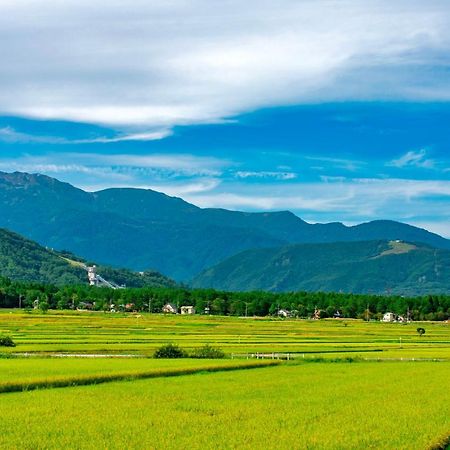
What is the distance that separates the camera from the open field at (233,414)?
80.2 ft

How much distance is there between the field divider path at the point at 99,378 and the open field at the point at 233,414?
A: 1692 mm

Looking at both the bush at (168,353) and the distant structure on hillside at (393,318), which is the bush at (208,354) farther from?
the distant structure on hillside at (393,318)

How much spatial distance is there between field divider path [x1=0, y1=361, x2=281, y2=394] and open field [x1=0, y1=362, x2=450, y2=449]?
1.69 meters

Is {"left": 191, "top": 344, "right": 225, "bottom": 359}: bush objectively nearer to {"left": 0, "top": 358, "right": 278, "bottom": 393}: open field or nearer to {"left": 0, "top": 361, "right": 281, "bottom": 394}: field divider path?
{"left": 0, "top": 358, "right": 278, "bottom": 393}: open field

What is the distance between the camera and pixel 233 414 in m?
30.1

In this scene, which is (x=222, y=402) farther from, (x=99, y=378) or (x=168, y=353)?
(x=168, y=353)

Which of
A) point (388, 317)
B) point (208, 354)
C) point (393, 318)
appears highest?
point (388, 317)

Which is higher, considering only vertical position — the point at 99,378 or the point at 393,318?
the point at 393,318

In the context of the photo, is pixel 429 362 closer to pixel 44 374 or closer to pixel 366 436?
pixel 44 374

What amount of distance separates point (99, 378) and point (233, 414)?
14526 millimetres

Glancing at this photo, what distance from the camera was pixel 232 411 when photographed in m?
31.0

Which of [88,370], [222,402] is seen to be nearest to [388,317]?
[88,370]

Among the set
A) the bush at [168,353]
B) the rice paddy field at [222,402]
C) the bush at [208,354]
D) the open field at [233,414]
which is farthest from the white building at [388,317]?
the open field at [233,414]

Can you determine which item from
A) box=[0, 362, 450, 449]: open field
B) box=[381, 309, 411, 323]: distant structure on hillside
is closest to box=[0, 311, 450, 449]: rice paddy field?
box=[0, 362, 450, 449]: open field
